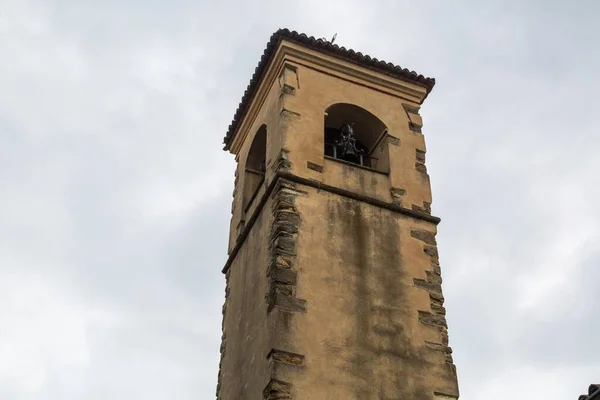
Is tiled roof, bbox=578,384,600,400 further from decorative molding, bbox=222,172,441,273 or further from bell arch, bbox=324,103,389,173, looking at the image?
bell arch, bbox=324,103,389,173

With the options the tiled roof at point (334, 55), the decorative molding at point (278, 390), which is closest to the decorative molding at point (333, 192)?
the tiled roof at point (334, 55)

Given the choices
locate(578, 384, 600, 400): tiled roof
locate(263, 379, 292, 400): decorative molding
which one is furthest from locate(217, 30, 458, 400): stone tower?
locate(578, 384, 600, 400): tiled roof

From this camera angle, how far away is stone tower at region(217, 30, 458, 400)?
7996 mm

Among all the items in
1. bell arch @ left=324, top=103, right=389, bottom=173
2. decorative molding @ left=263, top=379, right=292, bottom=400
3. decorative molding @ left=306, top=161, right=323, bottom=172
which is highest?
bell arch @ left=324, top=103, right=389, bottom=173

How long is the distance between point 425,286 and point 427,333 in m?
0.64

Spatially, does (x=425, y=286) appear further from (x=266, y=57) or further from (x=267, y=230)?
(x=266, y=57)

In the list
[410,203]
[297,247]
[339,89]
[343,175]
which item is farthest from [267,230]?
[339,89]

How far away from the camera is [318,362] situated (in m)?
7.82

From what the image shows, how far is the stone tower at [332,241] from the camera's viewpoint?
8.00m

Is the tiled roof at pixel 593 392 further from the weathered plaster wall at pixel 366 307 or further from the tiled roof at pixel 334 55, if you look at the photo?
the tiled roof at pixel 334 55

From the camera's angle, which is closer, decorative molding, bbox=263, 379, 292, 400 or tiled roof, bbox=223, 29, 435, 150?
decorative molding, bbox=263, 379, 292, 400

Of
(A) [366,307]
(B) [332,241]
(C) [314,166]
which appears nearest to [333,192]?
(C) [314,166]

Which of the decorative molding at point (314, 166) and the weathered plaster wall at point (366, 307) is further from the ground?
the decorative molding at point (314, 166)

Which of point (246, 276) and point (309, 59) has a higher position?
point (309, 59)
